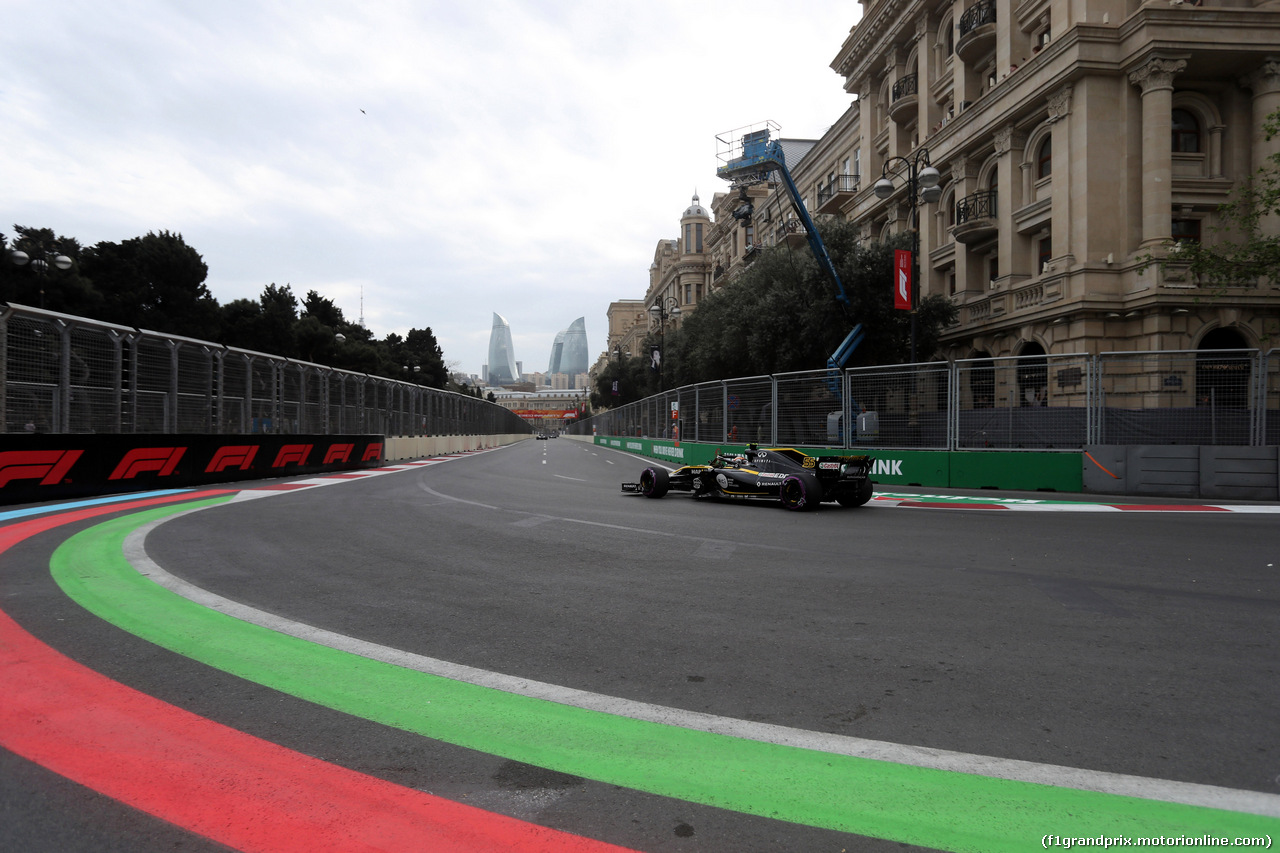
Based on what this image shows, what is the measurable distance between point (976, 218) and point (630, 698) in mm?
30869

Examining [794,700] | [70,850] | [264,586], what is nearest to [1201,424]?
[794,700]

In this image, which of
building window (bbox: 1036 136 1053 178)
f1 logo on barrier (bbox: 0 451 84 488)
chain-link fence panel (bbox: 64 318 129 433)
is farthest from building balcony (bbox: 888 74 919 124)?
f1 logo on barrier (bbox: 0 451 84 488)

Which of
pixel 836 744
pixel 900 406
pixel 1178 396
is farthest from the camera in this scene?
pixel 900 406

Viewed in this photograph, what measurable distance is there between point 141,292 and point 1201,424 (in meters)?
53.3

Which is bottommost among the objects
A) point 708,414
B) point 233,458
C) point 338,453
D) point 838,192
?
point 338,453

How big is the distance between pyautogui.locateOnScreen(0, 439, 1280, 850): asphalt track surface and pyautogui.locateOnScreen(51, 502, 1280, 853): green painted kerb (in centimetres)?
1

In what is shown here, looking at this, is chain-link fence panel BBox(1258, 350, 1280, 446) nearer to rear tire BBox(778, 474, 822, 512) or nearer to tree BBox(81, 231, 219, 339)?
rear tire BBox(778, 474, 822, 512)

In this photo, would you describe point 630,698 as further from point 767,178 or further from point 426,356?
point 426,356

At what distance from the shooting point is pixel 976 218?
29219 mm

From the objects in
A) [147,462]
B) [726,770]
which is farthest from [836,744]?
[147,462]

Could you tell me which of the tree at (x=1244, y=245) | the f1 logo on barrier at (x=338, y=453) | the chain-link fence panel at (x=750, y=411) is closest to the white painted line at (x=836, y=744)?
the chain-link fence panel at (x=750, y=411)

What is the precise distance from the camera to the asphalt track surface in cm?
232

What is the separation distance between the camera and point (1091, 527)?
9133 mm

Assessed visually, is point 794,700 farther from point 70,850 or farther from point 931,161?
point 931,161
